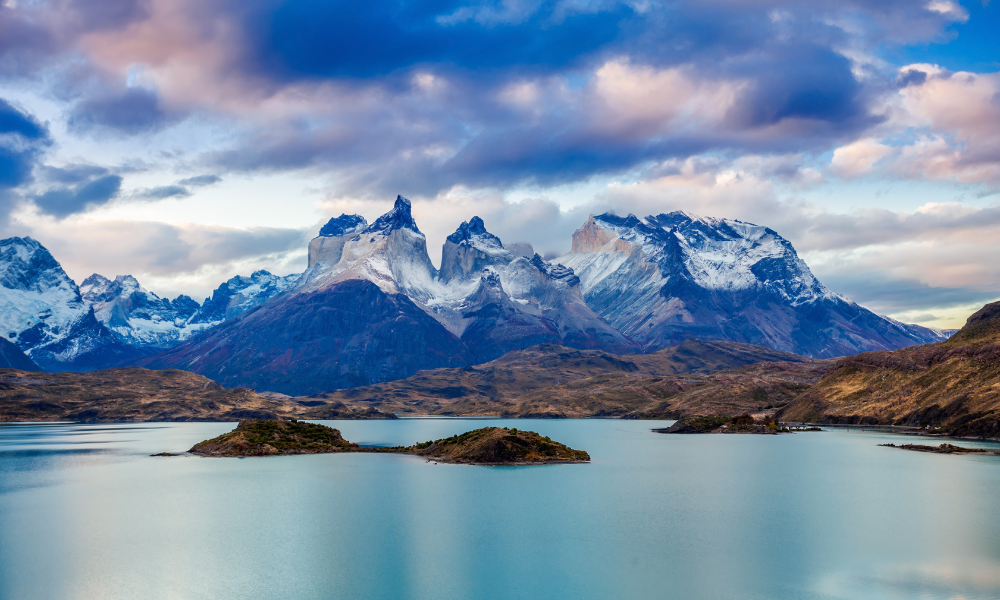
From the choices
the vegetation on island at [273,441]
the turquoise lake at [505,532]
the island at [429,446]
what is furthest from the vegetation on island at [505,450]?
the vegetation on island at [273,441]

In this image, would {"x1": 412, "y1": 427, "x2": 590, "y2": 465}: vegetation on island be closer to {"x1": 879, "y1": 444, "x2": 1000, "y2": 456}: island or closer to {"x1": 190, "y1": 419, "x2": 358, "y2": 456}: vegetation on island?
{"x1": 190, "y1": 419, "x2": 358, "y2": 456}: vegetation on island

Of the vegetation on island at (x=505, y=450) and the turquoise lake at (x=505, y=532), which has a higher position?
the vegetation on island at (x=505, y=450)

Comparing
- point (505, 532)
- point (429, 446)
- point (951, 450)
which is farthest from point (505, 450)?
point (951, 450)

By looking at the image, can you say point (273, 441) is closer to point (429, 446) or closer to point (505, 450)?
point (429, 446)

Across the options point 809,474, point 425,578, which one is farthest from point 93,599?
point 809,474

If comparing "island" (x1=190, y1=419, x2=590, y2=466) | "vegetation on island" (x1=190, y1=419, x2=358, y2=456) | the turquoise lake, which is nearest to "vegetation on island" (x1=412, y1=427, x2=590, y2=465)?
"island" (x1=190, y1=419, x2=590, y2=466)

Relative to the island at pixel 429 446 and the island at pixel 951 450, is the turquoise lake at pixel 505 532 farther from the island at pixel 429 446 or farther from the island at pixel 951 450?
the island at pixel 951 450
